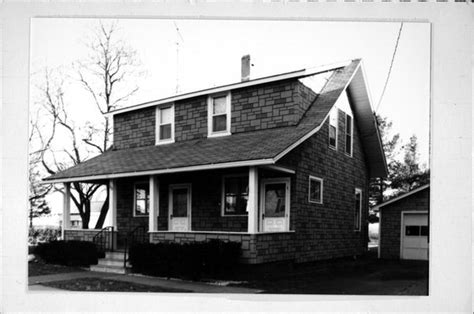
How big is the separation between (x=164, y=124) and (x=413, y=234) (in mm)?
7435

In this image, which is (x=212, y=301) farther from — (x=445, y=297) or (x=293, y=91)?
(x=293, y=91)

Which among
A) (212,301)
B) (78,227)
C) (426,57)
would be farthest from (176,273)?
(426,57)

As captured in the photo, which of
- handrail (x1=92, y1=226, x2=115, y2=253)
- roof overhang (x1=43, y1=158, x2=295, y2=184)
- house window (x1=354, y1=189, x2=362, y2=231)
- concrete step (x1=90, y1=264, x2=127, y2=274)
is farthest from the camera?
house window (x1=354, y1=189, x2=362, y2=231)

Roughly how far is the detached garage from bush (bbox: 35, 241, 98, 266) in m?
7.63

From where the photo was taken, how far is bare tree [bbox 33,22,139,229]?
12.3 m

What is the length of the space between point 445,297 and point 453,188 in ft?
6.17

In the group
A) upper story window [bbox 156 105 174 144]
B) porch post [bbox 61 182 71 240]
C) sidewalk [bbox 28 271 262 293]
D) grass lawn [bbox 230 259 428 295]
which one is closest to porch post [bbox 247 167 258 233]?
grass lawn [bbox 230 259 428 295]

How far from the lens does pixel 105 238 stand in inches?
555

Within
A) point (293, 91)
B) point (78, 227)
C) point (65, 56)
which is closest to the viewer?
point (65, 56)

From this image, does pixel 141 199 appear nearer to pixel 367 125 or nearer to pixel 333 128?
pixel 333 128

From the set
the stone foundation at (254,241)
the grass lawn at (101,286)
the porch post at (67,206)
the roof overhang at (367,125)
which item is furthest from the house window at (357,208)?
the porch post at (67,206)

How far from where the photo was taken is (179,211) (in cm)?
1373

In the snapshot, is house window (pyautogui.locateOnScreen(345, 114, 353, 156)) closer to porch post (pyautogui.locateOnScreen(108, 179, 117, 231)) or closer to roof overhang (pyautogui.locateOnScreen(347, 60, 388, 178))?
roof overhang (pyautogui.locateOnScreen(347, 60, 388, 178))

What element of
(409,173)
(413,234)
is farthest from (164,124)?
(413,234)
